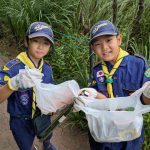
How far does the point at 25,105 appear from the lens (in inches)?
114

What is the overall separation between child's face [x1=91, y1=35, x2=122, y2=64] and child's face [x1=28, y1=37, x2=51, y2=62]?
0.49 m

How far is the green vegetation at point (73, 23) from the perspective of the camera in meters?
4.91

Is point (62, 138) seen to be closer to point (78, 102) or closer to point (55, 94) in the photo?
point (55, 94)

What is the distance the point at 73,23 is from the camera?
18.7ft

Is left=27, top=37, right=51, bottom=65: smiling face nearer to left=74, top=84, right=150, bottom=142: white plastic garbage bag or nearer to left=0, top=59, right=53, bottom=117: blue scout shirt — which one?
left=0, top=59, right=53, bottom=117: blue scout shirt

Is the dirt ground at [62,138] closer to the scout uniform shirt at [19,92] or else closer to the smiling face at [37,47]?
the scout uniform shirt at [19,92]

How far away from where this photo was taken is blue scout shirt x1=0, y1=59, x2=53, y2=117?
2764mm

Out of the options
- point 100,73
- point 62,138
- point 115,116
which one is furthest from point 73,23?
point 115,116

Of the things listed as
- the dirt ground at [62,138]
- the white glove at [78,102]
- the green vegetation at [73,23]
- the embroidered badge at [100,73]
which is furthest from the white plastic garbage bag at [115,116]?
the green vegetation at [73,23]

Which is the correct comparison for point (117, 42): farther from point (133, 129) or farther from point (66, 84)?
point (133, 129)

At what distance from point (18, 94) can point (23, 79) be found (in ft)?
1.62

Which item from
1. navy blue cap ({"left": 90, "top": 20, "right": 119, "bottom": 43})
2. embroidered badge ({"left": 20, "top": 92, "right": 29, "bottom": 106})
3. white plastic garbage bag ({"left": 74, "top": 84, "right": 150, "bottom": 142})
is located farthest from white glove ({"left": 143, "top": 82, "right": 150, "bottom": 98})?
embroidered badge ({"left": 20, "top": 92, "right": 29, "bottom": 106})

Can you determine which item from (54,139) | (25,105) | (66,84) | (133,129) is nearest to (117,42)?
(66,84)

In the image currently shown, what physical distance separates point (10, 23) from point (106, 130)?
157 inches
